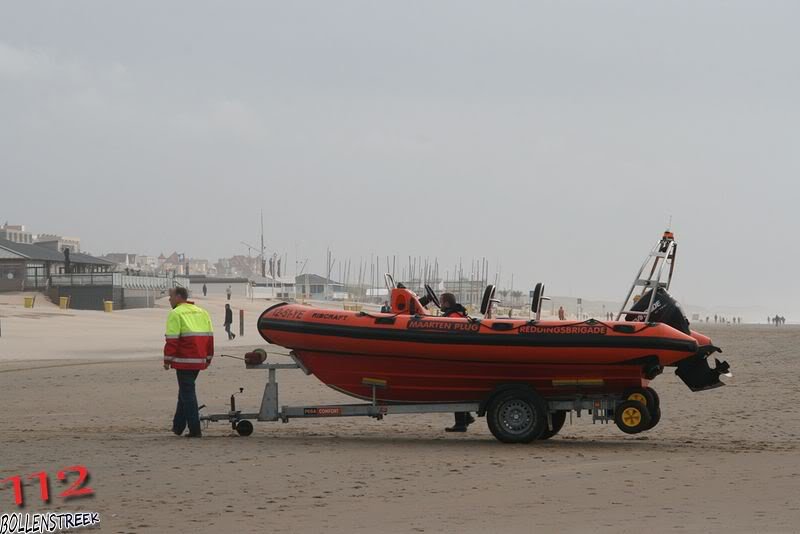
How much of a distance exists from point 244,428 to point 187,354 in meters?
0.96

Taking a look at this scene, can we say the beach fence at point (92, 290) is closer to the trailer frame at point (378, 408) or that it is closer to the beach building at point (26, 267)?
the beach building at point (26, 267)

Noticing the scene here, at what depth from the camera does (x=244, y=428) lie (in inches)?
445

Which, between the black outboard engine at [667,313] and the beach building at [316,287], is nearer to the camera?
the black outboard engine at [667,313]

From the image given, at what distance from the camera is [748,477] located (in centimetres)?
808

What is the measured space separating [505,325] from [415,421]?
3023 millimetres

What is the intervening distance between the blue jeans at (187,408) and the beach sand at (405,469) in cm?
16

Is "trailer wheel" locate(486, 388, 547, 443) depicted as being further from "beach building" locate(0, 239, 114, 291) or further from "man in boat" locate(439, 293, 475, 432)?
"beach building" locate(0, 239, 114, 291)

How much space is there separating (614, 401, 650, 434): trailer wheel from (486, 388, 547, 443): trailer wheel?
73 cm

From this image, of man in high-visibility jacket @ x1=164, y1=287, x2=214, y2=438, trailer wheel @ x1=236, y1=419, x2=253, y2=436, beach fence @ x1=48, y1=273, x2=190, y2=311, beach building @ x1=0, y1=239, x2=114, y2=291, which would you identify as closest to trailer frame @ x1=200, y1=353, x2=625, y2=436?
trailer wheel @ x1=236, y1=419, x2=253, y2=436

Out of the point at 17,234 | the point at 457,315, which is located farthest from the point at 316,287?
the point at 457,315

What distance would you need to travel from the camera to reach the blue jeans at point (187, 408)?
36.0ft

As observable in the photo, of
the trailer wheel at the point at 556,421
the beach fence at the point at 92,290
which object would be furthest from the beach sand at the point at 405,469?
the beach fence at the point at 92,290

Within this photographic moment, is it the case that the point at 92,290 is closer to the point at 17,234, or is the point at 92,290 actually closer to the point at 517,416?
the point at 517,416

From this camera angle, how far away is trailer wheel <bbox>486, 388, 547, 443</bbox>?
10.8 m
